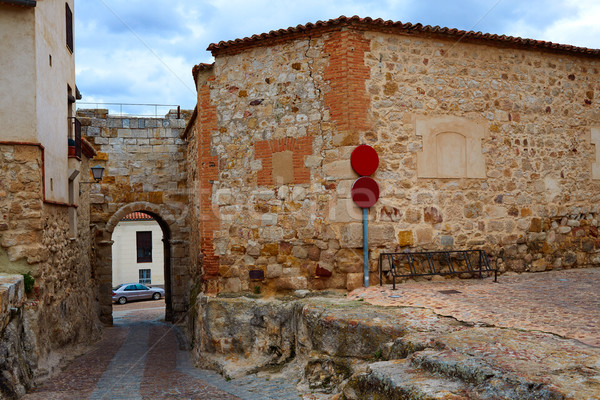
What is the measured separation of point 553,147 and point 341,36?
4.85 m

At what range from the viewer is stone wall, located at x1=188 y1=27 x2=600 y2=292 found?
8.68m

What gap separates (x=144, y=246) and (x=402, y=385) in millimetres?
30117

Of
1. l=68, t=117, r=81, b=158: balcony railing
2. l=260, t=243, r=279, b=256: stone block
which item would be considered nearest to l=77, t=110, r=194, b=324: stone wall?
l=68, t=117, r=81, b=158: balcony railing

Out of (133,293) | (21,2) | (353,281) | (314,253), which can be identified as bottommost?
(133,293)

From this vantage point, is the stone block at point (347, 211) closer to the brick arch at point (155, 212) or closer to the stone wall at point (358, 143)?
the stone wall at point (358, 143)

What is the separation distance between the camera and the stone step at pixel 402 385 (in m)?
4.07

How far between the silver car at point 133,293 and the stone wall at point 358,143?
19455 mm

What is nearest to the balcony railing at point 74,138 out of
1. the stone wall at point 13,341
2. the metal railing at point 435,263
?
the stone wall at point 13,341

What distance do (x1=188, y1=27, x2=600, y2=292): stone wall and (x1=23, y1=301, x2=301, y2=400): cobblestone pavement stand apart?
1.73m

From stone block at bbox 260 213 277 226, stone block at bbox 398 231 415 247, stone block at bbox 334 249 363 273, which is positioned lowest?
stone block at bbox 334 249 363 273

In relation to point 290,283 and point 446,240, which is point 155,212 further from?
point 446,240

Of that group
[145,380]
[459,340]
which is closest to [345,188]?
[459,340]

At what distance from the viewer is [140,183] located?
16141 mm

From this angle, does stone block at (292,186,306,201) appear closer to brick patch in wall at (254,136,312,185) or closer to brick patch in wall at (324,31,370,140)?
brick patch in wall at (254,136,312,185)
